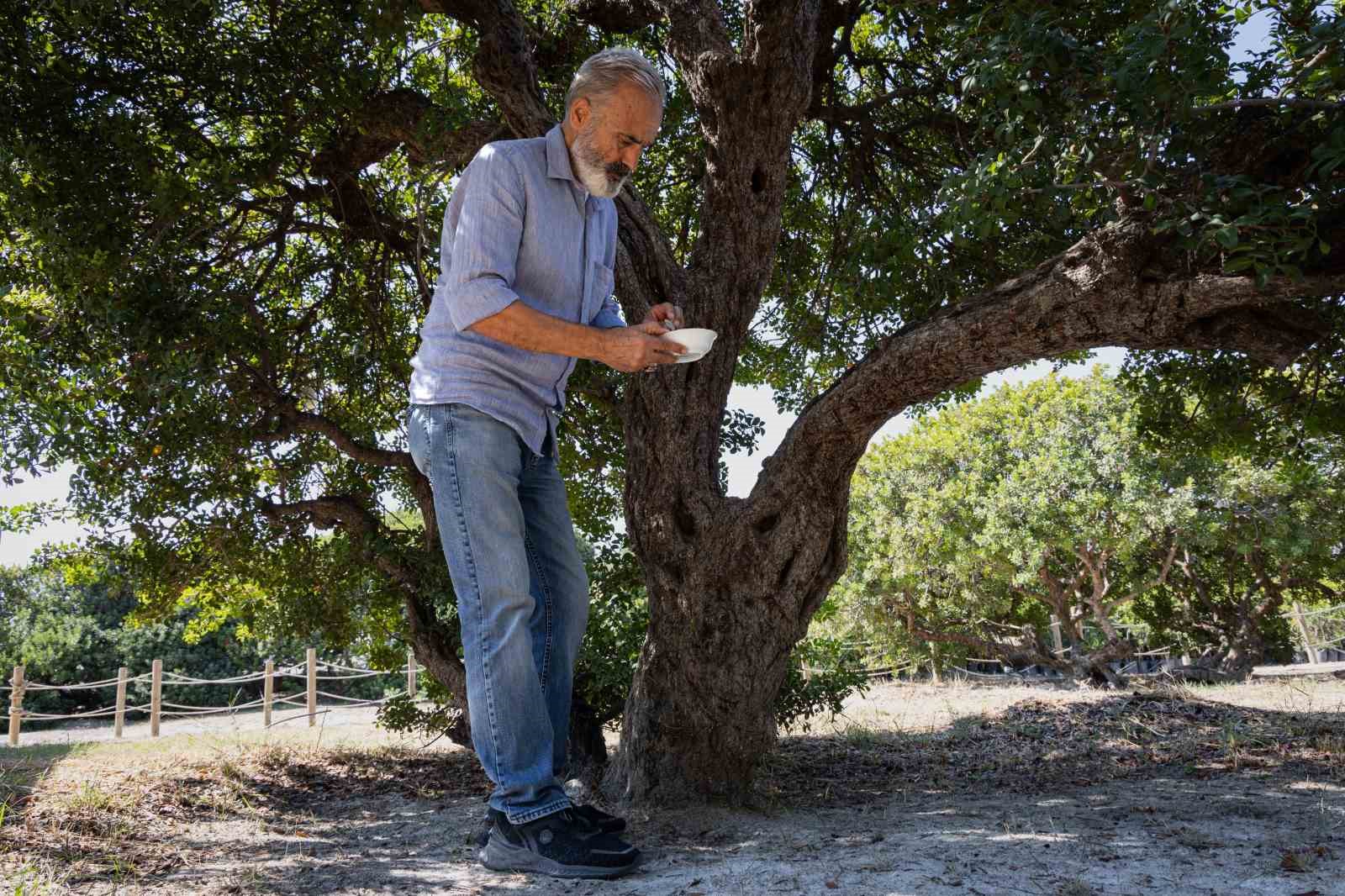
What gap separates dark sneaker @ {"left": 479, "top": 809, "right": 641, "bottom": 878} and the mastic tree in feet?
3.54

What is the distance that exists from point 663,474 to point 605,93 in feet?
5.27

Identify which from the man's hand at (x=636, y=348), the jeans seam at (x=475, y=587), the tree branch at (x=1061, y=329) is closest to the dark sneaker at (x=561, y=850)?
the jeans seam at (x=475, y=587)

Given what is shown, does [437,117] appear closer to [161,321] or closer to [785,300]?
[161,321]

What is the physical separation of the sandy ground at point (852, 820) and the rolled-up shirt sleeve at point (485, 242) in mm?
1478

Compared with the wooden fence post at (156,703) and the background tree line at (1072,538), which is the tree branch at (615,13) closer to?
the background tree line at (1072,538)

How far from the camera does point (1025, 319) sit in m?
3.26

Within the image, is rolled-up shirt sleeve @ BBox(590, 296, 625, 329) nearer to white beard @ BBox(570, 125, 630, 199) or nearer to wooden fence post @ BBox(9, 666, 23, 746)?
white beard @ BBox(570, 125, 630, 199)

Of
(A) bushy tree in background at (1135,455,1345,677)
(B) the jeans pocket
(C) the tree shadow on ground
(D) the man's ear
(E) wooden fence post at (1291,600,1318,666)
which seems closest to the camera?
(B) the jeans pocket

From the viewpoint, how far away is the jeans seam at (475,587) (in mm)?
2402

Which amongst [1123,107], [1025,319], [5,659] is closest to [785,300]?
[1025,319]

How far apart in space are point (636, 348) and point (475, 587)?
76 cm

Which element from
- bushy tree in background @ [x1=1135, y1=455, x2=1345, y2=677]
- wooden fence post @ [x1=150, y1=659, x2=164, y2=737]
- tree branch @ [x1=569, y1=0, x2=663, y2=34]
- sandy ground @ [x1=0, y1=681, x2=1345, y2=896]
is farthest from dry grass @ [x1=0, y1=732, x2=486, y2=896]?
bushy tree in background @ [x1=1135, y1=455, x2=1345, y2=677]

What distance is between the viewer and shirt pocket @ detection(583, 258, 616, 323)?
9.15ft

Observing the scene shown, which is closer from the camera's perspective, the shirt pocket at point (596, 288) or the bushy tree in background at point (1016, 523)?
the shirt pocket at point (596, 288)
